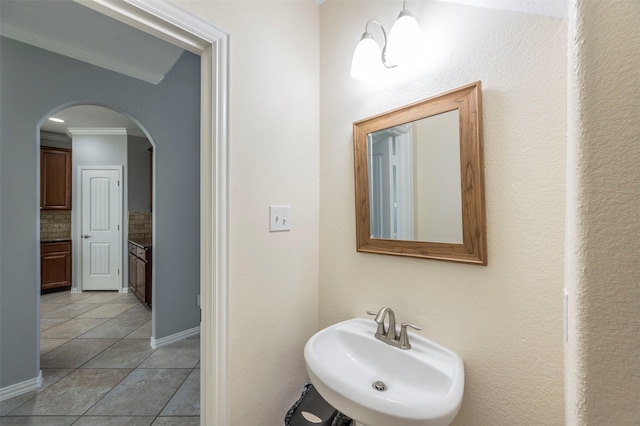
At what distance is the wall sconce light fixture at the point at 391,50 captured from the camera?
Result: 102 centimetres

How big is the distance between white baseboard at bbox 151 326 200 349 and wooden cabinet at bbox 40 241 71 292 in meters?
3.08

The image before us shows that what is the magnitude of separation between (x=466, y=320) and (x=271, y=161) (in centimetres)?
105

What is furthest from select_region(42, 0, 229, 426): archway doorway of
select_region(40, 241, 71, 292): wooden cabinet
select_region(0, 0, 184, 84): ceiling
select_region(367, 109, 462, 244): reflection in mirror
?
select_region(40, 241, 71, 292): wooden cabinet

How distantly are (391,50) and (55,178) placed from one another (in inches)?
224

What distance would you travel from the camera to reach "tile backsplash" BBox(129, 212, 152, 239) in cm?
453

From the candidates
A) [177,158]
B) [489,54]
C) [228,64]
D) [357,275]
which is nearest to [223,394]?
[357,275]

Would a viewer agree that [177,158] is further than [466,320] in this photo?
Yes

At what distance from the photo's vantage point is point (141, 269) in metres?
3.51

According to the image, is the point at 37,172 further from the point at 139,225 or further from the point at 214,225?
the point at 139,225

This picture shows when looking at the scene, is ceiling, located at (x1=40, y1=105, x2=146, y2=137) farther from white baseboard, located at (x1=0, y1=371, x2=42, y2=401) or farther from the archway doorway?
the archway doorway

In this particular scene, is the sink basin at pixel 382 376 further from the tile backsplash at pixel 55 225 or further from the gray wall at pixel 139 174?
the tile backsplash at pixel 55 225

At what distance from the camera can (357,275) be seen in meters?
1.33

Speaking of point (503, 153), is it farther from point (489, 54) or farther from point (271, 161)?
point (271, 161)

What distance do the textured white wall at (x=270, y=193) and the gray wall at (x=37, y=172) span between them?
174cm
